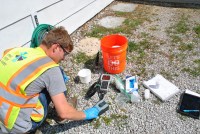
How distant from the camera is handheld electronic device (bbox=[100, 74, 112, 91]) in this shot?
323cm

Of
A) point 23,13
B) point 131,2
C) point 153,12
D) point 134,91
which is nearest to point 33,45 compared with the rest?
point 23,13

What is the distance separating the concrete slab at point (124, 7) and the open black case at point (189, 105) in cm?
336

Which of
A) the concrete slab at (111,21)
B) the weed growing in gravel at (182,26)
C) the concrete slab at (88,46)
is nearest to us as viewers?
the concrete slab at (88,46)

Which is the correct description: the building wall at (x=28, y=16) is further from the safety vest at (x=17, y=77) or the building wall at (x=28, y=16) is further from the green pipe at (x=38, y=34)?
the safety vest at (x=17, y=77)

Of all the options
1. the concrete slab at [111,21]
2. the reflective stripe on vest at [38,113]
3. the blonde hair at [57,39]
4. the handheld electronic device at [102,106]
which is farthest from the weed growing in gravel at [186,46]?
the reflective stripe on vest at [38,113]

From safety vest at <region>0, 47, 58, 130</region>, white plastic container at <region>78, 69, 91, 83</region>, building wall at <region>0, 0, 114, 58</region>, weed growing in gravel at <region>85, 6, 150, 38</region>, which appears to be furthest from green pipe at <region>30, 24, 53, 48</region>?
weed growing in gravel at <region>85, 6, 150, 38</region>

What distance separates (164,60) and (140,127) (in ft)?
5.02

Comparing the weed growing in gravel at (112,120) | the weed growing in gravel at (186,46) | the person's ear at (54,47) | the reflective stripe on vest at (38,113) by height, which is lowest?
the weed growing in gravel at (112,120)

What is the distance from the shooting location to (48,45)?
2.24m

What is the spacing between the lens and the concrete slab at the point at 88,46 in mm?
4224

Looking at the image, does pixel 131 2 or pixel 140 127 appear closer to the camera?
pixel 140 127

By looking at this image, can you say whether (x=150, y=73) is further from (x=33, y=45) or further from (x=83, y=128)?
(x=33, y=45)

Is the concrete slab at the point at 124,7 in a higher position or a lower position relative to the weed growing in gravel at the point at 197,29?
higher

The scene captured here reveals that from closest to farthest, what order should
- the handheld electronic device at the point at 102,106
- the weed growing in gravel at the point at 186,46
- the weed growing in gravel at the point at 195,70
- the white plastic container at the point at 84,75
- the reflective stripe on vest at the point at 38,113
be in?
1. the reflective stripe on vest at the point at 38,113
2. the handheld electronic device at the point at 102,106
3. the white plastic container at the point at 84,75
4. the weed growing in gravel at the point at 195,70
5. the weed growing in gravel at the point at 186,46
